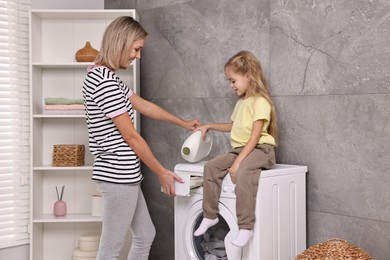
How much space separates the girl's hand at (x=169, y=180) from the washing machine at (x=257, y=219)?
0.08 m

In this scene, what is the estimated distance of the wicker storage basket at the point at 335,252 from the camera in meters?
2.69

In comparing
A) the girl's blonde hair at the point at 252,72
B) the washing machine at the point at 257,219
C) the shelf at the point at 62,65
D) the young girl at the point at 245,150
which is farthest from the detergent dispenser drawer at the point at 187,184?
the shelf at the point at 62,65

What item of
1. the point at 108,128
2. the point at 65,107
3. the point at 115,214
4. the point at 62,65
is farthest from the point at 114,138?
the point at 62,65

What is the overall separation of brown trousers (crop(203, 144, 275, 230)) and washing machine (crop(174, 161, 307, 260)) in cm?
3

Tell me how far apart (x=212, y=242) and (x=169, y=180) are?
1.49 feet

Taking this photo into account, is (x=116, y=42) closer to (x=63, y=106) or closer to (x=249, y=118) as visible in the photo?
(x=249, y=118)

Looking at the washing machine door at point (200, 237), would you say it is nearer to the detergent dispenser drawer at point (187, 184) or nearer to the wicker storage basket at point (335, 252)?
the detergent dispenser drawer at point (187, 184)

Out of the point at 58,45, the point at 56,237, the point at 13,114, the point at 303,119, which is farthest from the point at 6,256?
the point at 303,119

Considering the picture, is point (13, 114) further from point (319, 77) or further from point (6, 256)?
point (319, 77)

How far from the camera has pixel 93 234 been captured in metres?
4.10

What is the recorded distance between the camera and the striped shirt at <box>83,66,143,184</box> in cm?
269

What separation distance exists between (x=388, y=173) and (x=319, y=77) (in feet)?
2.01

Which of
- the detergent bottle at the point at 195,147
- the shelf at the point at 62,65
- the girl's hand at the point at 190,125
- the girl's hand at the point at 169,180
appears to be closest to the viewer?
A: the girl's hand at the point at 169,180

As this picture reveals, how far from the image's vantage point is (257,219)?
9.27 ft
